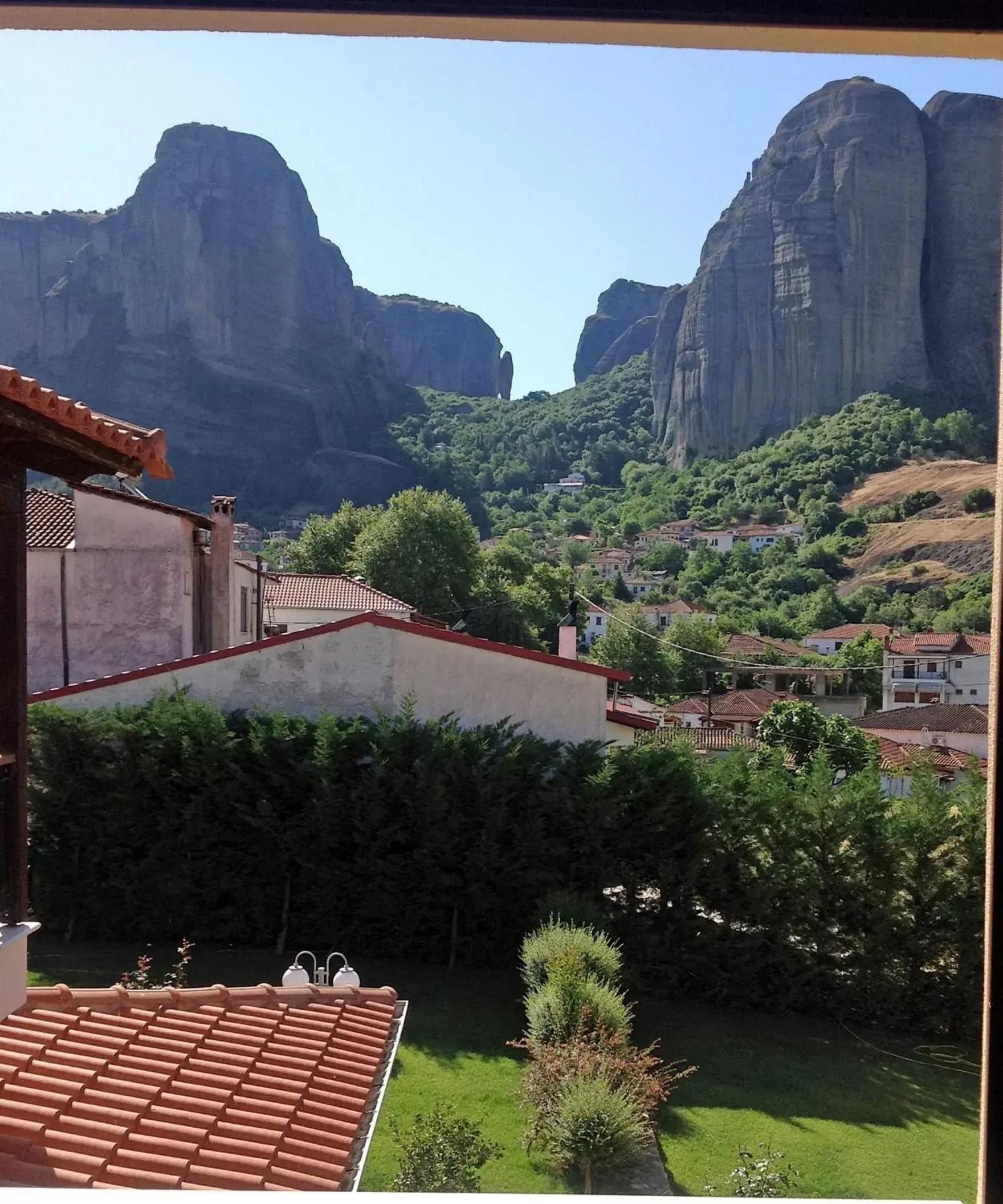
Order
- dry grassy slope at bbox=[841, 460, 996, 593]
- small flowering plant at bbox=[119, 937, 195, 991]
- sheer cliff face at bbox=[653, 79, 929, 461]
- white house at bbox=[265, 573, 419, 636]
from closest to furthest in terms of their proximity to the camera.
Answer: small flowering plant at bbox=[119, 937, 195, 991] < white house at bbox=[265, 573, 419, 636] < dry grassy slope at bbox=[841, 460, 996, 593] < sheer cliff face at bbox=[653, 79, 929, 461]

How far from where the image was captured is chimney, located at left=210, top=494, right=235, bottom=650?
18328mm

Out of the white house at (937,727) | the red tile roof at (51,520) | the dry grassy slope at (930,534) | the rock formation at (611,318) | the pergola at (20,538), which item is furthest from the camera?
the rock formation at (611,318)

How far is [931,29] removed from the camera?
3.41 feet

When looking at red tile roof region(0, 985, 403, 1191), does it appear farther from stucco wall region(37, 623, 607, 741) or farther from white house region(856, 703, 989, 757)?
white house region(856, 703, 989, 757)

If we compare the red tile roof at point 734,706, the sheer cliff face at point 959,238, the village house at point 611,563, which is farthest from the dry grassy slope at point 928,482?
the red tile roof at point 734,706

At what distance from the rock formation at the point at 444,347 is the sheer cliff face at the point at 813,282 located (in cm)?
5508

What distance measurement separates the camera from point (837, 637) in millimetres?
59531

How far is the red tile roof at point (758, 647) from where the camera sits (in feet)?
191

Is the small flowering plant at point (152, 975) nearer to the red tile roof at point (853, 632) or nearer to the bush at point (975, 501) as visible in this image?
the red tile roof at point (853, 632)

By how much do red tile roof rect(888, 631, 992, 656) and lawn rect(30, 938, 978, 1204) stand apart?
36.3 meters

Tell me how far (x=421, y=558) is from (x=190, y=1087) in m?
38.3

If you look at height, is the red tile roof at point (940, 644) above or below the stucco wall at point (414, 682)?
below

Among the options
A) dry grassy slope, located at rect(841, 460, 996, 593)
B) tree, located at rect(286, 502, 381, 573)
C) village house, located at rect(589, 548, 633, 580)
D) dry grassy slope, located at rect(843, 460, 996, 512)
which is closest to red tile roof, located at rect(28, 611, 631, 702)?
tree, located at rect(286, 502, 381, 573)

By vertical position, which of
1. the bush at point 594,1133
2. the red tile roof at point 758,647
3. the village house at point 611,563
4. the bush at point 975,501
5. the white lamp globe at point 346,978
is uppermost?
the bush at point 975,501
